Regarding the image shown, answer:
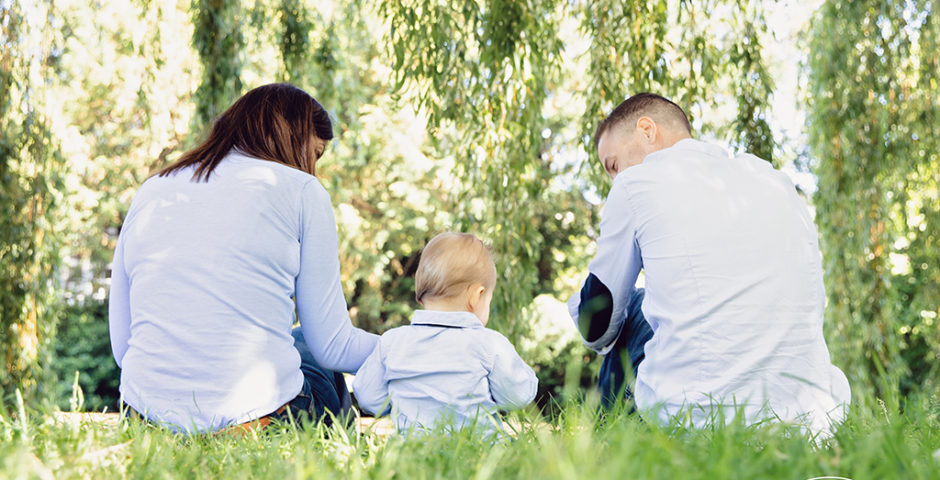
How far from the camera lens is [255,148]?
2.19m

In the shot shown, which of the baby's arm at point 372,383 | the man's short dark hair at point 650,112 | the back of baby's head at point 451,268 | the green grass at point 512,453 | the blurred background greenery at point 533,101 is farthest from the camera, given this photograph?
the blurred background greenery at point 533,101

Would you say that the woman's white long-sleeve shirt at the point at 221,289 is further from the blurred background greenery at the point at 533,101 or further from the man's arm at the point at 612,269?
the blurred background greenery at the point at 533,101

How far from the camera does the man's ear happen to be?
2396 mm

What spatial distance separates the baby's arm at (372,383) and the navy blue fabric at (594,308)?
59 cm

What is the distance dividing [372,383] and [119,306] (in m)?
0.75

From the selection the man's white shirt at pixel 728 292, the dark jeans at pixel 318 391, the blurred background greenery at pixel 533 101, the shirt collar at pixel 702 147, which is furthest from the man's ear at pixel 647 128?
the blurred background greenery at pixel 533 101

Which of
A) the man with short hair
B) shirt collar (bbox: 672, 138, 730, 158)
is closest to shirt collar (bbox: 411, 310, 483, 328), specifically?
the man with short hair

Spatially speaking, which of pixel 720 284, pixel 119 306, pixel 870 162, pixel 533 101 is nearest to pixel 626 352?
pixel 720 284

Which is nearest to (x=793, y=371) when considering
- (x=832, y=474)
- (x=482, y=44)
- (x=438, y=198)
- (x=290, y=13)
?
(x=832, y=474)

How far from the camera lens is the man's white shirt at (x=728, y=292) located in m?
1.84

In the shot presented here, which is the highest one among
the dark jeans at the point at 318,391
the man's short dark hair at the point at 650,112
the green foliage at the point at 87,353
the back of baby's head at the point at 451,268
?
the man's short dark hair at the point at 650,112

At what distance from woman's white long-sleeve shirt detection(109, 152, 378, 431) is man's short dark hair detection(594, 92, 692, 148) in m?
1.03

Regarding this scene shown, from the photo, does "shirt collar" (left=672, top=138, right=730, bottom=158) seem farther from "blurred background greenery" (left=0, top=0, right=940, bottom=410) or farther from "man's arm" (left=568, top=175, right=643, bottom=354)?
"blurred background greenery" (left=0, top=0, right=940, bottom=410)

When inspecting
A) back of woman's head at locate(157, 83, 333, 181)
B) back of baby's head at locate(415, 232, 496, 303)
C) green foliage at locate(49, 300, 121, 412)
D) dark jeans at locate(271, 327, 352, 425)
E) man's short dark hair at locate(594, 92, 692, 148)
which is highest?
man's short dark hair at locate(594, 92, 692, 148)
